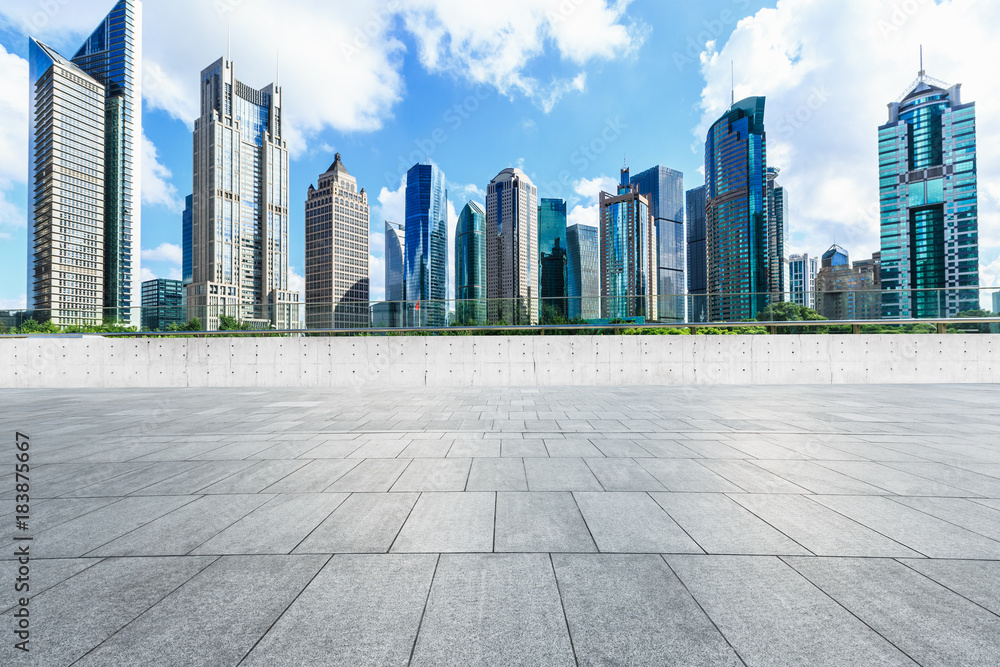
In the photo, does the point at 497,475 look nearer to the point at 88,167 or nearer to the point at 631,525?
the point at 631,525

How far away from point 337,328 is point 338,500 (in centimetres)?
1236

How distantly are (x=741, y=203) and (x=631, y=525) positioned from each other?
187 meters

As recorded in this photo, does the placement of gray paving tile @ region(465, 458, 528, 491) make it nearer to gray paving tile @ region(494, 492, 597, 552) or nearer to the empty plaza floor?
the empty plaza floor

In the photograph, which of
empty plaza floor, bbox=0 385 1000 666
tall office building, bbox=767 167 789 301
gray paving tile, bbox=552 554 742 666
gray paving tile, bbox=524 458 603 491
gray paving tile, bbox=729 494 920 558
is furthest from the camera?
tall office building, bbox=767 167 789 301

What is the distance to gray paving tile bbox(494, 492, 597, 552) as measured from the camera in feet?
10.6

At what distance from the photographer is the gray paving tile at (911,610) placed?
83.1 inches

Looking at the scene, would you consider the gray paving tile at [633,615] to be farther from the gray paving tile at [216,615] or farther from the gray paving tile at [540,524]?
the gray paving tile at [216,615]

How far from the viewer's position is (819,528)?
11.7 feet

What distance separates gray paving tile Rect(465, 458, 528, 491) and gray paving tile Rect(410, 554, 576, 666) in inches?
58.6

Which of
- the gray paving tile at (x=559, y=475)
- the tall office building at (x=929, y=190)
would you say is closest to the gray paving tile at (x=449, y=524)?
the gray paving tile at (x=559, y=475)

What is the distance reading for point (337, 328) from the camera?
1573 cm

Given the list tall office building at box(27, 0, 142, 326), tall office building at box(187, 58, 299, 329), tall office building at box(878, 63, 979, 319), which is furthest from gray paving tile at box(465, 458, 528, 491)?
tall office building at box(187, 58, 299, 329)

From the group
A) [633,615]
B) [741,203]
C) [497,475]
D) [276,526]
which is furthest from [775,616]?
[741,203]

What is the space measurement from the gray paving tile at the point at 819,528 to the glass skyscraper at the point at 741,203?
176 meters
